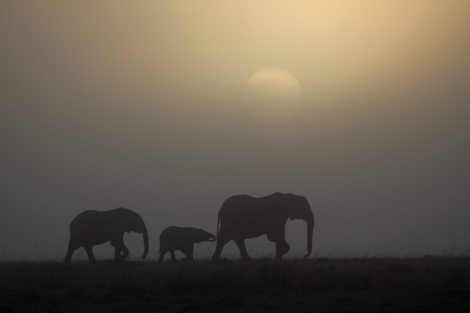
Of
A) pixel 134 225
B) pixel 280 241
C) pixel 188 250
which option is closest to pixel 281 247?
pixel 280 241

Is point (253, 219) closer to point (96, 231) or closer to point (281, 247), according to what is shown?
point (281, 247)

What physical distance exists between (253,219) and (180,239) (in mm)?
5751

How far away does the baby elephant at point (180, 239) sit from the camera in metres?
36.7

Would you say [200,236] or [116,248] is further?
[200,236]

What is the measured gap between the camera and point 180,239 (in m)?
36.9

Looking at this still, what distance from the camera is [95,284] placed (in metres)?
18.6

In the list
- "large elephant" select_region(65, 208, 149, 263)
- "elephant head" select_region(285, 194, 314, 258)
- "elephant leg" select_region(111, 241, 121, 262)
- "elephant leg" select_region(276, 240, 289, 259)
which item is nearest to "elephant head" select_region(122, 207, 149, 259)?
"large elephant" select_region(65, 208, 149, 263)

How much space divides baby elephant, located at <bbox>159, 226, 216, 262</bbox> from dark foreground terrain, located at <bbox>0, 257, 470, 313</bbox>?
15.0 metres

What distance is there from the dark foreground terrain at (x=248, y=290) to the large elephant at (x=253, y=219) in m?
10.7

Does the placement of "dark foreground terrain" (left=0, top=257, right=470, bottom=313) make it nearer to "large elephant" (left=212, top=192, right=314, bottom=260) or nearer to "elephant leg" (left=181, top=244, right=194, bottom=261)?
"large elephant" (left=212, top=192, right=314, bottom=260)

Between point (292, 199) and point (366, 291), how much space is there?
54.4ft

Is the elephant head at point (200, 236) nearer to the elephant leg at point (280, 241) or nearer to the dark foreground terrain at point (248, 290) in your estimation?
the elephant leg at point (280, 241)

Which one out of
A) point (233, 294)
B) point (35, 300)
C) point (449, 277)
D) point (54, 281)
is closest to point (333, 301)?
point (233, 294)

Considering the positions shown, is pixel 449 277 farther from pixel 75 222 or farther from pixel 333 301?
pixel 75 222
